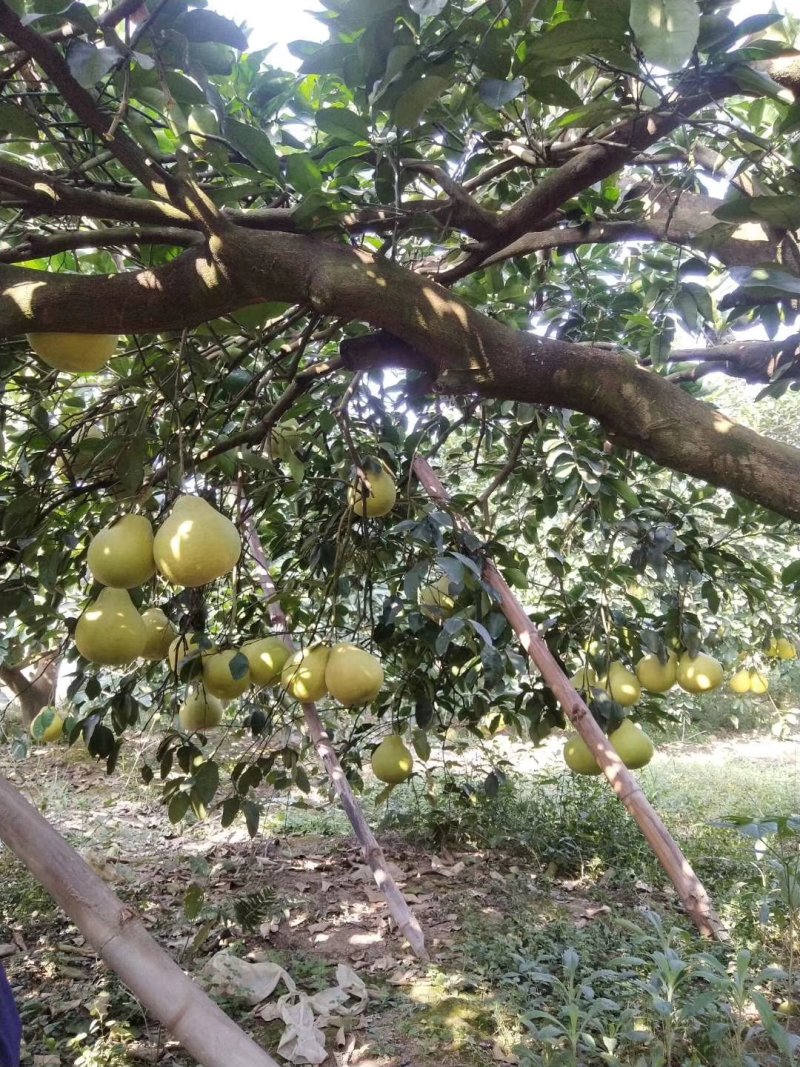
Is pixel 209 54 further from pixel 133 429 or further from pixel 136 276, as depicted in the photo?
pixel 133 429

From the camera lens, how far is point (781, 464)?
97 cm

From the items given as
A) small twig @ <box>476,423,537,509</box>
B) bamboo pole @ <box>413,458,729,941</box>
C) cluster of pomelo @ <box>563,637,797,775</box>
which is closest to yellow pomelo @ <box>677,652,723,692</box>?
cluster of pomelo @ <box>563,637,797,775</box>

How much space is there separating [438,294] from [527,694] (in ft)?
5.24

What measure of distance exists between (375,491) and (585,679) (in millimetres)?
1028

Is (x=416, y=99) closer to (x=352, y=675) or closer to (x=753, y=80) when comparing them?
(x=753, y=80)

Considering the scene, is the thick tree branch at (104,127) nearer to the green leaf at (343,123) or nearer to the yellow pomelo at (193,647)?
the green leaf at (343,123)

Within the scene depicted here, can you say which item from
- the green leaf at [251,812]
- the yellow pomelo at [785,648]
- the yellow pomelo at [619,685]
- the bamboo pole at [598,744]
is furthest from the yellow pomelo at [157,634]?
the yellow pomelo at [785,648]

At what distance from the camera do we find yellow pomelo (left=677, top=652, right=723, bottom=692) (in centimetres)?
239

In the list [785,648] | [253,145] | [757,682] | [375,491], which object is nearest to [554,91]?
[253,145]

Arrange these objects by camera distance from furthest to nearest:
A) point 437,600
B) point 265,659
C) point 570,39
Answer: point 437,600 → point 265,659 → point 570,39

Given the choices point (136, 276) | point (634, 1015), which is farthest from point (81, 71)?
point (634, 1015)

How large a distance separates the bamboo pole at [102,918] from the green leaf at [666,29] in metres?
1.10

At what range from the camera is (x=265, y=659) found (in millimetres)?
1634

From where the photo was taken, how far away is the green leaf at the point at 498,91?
1.00 m
